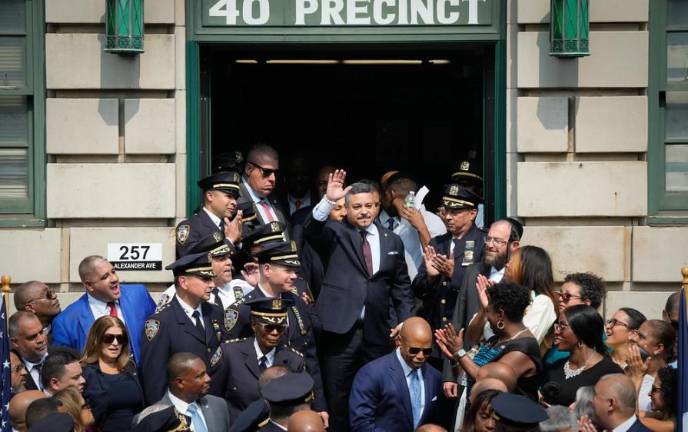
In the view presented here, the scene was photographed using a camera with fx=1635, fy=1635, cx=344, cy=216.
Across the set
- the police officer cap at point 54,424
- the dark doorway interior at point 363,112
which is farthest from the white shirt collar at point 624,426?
the dark doorway interior at point 363,112

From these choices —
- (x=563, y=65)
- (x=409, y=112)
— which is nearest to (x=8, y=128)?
(x=563, y=65)

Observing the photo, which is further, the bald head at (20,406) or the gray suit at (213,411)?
the gray suit at (213,411)

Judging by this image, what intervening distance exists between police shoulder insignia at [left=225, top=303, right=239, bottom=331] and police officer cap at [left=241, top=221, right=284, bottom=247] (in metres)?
0.75

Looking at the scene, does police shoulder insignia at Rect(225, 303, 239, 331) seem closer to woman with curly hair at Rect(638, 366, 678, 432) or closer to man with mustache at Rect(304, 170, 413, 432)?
man with mustache at Rect(304, 170, 413, 432)

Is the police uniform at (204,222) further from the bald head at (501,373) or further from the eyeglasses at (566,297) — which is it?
the bald head at (501,373)

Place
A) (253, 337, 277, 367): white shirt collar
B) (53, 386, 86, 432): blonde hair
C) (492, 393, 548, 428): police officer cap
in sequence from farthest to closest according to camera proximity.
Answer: (253, 337, 277, 367): white shirt collar < (53, 386, 86, 432): blonde hair < (492, 393, 548, 428): police officer cap

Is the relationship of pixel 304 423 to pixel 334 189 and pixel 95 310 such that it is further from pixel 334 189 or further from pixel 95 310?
pixel 334 189

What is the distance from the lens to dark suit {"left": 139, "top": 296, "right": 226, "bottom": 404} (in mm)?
12023

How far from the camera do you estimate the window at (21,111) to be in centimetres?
1438

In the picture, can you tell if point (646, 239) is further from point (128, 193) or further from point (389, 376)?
point (128, 193)

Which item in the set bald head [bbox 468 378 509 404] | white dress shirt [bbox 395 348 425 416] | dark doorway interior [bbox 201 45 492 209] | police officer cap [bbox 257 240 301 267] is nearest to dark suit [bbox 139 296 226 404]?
police officer cap [bbox 257 240 301 267]

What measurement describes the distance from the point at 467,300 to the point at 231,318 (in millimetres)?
1904

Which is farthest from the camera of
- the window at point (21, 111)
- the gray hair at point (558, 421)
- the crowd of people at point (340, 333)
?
the window at point (21, 111)

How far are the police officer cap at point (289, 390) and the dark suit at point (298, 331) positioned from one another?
1.88 m
